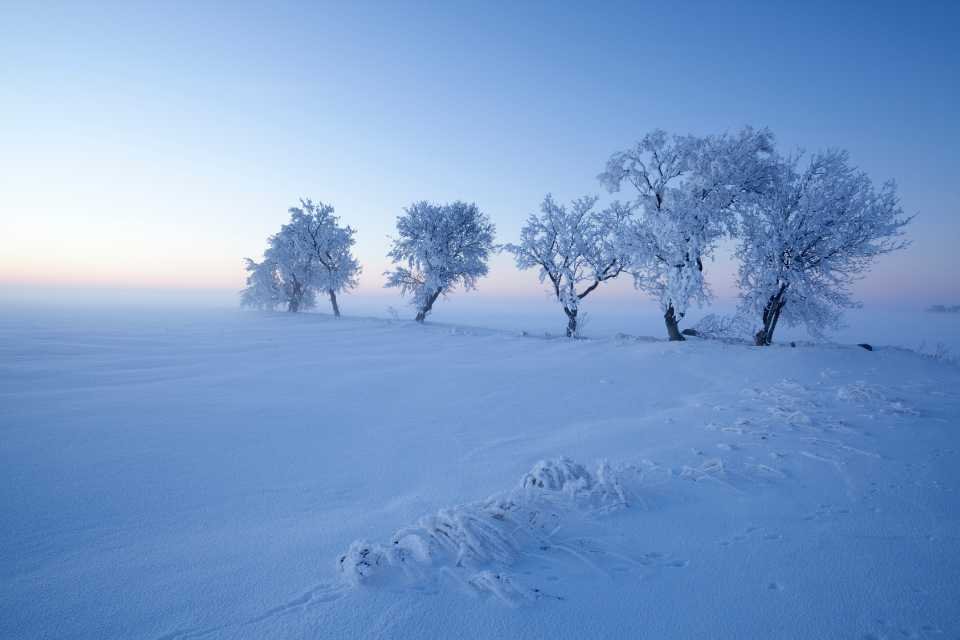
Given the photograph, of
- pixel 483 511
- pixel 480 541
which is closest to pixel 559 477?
pixel 483 511

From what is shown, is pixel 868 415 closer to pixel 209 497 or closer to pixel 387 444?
pixel 387 444

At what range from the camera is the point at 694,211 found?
12.3m

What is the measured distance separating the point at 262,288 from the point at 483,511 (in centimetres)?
3722

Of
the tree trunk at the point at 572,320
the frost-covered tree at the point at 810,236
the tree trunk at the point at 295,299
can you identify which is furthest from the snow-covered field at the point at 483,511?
the tree trunk at the point at 295,299

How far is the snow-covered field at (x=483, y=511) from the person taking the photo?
70.0 inches

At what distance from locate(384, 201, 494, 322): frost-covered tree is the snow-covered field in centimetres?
1727

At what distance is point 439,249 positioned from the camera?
23.7 meters

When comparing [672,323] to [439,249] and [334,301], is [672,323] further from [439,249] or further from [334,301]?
[334,301]

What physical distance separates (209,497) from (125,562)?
1.05 meters

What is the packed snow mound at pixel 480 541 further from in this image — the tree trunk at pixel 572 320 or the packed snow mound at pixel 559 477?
the tree trunk at pixel 572 320

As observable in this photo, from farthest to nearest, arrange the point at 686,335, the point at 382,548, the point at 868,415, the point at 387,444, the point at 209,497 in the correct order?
the point at 686,335, the point at 387,444, the point at 868,415, the point at 209,497, the point at 382,548

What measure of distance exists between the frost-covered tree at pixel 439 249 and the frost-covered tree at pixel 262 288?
51.7 feet

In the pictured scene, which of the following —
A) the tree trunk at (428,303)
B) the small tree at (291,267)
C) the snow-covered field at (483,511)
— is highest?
the small tree at (291,267)

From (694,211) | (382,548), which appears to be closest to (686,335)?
(694,211)
